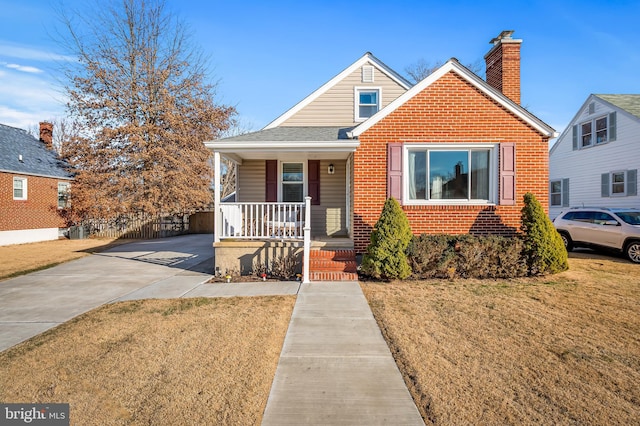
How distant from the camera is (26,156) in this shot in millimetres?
18688

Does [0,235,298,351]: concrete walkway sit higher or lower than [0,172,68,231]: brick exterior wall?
lower

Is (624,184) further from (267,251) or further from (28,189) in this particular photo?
(28,189)

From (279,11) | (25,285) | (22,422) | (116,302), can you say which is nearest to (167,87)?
(279,11)

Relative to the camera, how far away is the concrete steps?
768 cm

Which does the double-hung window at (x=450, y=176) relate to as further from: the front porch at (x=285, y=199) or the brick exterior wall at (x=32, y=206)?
the brick exterior wall at (x=32, y=206)

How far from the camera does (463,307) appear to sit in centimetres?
559

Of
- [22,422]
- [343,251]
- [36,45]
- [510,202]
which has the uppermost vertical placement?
[36,45]

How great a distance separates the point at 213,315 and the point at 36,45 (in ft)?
68.4

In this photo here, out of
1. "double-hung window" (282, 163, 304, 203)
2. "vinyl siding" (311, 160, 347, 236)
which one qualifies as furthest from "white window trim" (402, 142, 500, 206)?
"double-hung window" (282, 163, 304, 203)

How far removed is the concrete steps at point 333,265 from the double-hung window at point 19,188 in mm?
18025

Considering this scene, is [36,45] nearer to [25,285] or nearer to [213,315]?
[25,285]

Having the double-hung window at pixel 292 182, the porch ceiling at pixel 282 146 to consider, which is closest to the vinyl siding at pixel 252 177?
the double-hung window at pixel 292 182

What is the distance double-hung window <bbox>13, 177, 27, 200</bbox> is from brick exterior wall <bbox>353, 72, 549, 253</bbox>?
61.5 feet

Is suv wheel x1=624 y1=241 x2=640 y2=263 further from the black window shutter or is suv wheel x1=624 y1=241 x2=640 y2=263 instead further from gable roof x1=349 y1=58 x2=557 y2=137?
the black window shutter
